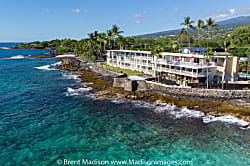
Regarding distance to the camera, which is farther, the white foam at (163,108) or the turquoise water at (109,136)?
the white foam at (163,108)

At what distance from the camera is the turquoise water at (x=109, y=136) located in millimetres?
23250

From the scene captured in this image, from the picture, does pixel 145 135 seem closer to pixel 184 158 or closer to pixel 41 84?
pixel 184 158

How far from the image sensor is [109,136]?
27859mm

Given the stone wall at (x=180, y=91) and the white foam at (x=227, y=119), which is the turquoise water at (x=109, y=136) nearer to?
the white foam at (x=227, y=119)

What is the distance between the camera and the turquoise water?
23.2 metres

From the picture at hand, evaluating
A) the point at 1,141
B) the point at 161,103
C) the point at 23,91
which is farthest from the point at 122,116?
the point at 23,91

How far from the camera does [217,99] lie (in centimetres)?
3797

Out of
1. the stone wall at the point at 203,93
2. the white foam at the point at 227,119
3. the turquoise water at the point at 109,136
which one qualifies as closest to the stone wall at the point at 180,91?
the stone wall at the point at 203,93

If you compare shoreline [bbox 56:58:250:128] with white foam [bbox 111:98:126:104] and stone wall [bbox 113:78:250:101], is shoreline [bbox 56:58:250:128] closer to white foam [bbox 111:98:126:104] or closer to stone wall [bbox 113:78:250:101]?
stone wall [bbox 113:78:250:101]

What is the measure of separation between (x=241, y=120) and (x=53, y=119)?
108 feet

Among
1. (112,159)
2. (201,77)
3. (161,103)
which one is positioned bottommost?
(112,159)

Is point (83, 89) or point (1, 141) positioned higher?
point (83, 89)

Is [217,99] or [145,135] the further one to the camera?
[217,99]

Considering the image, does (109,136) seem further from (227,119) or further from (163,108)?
(227,119)
